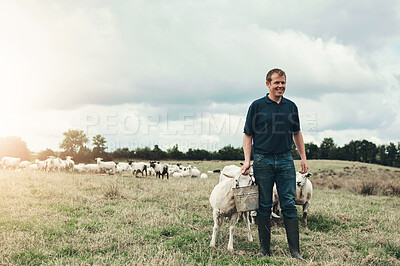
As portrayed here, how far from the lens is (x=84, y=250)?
555cm

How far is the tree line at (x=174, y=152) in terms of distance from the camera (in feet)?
164

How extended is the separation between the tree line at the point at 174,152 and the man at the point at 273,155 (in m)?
36.1

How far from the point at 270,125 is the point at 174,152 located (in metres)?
65.7

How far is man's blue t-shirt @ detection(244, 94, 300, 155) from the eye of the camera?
5.17 meters

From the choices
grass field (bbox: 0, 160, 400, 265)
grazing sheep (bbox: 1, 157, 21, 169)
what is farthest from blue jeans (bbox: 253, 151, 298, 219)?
grazing sheep (bbox: 1, 157, 21, 169)

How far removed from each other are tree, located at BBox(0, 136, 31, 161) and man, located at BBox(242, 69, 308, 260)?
208ft

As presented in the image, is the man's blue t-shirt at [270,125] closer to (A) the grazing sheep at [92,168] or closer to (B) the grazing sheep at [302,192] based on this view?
(B) the grazing sheep at [302,192]

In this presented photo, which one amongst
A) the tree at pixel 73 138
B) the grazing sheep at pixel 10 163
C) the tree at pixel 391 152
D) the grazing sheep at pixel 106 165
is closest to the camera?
the grazing sheep at pixel 10 163

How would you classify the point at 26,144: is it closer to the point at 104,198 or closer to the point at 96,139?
the point at 96,139

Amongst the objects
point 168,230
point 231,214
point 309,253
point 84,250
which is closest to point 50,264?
point 84,250

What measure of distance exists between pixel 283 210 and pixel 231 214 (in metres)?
1.08

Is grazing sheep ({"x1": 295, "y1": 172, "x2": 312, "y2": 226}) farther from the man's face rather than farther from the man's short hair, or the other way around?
the man's short hair

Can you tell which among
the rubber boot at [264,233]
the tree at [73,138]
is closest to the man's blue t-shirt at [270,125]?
the rubber boot at [264,233]

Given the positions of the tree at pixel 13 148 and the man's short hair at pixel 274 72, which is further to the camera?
the tree at pixel 13 148
